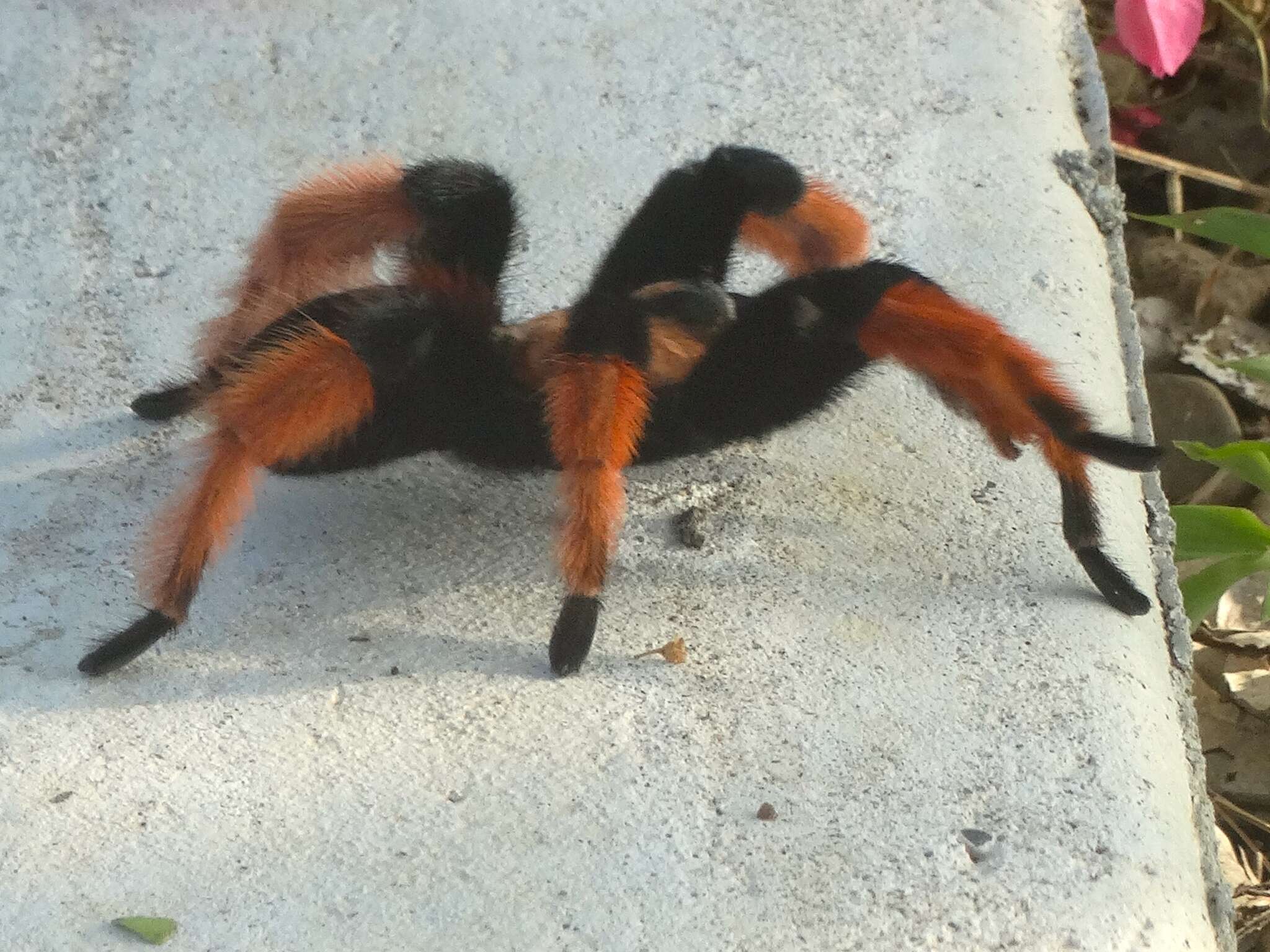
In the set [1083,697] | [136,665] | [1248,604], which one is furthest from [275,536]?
[1248,604]

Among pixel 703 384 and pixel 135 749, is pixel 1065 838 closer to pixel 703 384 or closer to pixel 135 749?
pixel 703 384

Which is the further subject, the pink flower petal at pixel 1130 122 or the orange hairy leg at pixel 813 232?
the pink flower petal at pixel 1130 122

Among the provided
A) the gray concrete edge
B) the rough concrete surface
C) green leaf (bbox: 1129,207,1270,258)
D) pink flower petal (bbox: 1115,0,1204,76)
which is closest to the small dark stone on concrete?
the rough concrete surface

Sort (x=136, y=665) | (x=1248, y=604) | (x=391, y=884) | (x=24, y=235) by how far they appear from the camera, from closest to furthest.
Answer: (x=391, y=884), (x=136, y=665), (x=24, y=235), (x=1248, y=604)

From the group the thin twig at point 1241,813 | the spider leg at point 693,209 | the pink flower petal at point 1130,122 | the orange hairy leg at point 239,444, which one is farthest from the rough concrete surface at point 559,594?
the pink flower petal at point 1130,122

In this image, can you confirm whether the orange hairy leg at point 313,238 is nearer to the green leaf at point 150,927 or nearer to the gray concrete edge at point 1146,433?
the green leaf at point 150,927

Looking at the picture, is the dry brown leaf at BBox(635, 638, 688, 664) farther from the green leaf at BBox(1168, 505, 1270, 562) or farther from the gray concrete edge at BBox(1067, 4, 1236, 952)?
the green leaf at BBox(1168, 505, 1270, 562)

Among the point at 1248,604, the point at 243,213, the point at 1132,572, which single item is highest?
the point at 243,213
